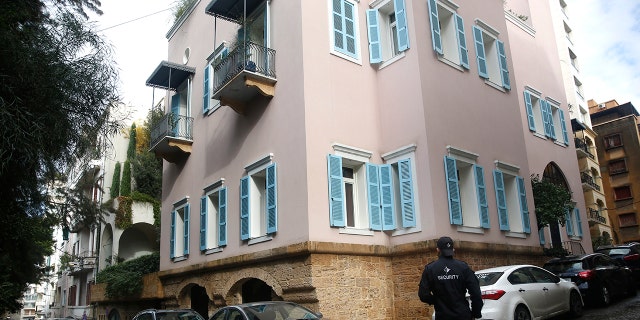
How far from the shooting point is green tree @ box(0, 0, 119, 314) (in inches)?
424

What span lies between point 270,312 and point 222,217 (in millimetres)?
7252

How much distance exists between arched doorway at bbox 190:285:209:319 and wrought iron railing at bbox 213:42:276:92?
7.53m

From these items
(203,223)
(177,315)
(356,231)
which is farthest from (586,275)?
(203,223)

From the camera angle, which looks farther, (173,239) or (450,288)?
(173,239)

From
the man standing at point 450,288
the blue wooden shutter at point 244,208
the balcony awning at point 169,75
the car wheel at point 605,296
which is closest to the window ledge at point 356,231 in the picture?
the blue wooden shutter at point 244,208

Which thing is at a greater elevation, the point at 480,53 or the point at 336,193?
the point at 480,53

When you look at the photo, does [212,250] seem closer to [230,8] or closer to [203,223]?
[203,223]

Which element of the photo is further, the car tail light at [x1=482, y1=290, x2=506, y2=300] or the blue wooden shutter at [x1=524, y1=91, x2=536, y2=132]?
the blue wooden shutter at [x1=524, y1=91, x2=536, y2=132]

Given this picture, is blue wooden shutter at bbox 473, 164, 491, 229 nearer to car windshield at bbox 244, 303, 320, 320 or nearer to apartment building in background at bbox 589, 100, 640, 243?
car windshield at bbox 244, 303, 320, 320

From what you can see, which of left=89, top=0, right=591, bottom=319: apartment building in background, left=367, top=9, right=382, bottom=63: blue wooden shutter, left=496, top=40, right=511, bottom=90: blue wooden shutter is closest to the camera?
left=89, top=0, right=591, bottom=319: apartment building in background

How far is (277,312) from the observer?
32.6 ft

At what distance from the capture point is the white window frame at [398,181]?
13695 mm

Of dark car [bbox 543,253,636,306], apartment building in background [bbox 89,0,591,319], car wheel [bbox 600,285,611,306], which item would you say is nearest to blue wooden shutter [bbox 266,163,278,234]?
apartment building in background [bbox 89,0,591,319]

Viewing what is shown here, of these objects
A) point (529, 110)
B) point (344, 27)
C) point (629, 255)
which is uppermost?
point (344, 27)
